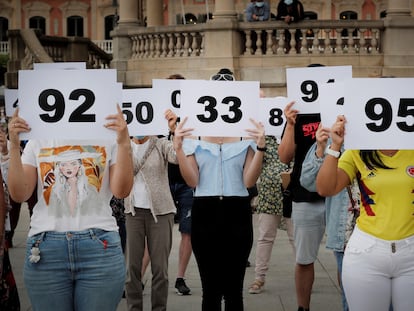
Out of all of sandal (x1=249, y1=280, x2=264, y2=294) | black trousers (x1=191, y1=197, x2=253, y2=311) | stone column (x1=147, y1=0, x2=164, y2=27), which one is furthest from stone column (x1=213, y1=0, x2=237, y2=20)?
black trousers (x1=191, y1=197, x2=253, y2=311)

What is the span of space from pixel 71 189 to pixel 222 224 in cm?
190

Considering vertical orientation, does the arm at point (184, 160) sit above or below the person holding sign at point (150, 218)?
above

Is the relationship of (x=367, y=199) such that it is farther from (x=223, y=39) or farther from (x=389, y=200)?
(x=223, y=39)

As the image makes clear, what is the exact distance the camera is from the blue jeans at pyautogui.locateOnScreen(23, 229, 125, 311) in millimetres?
5066

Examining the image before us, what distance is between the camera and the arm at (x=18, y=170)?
5081mm

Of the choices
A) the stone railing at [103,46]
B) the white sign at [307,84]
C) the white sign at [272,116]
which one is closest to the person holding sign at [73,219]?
the white sign at [307,84]

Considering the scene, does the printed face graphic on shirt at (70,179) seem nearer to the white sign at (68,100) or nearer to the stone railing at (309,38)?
the white sign at (68,100)

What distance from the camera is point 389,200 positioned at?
5301mm

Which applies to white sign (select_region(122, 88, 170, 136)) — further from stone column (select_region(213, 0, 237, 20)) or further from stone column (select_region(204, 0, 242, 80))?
stone column (select_region(213, 0, 237, 20))

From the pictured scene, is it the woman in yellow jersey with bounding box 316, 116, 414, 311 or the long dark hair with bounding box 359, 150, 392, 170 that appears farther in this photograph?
the long dark hair with bounding box 359, 150, 392, 170

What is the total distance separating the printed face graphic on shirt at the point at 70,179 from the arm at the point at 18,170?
0.08m

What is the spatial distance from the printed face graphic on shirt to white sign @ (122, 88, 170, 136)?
237cm

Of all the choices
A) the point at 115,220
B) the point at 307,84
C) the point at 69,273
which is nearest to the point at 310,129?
the point at 307,84

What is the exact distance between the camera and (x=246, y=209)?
22.7ft
